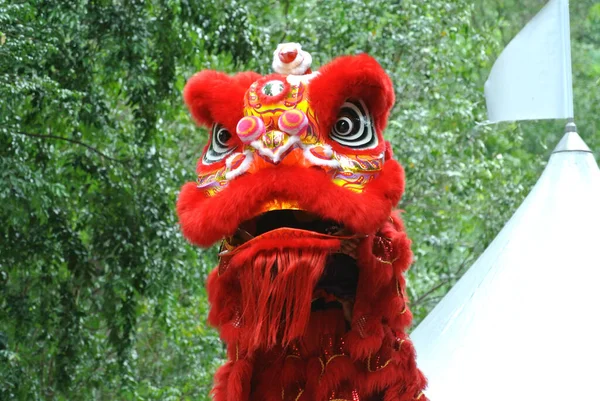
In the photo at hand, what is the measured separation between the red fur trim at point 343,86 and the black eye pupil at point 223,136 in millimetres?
290

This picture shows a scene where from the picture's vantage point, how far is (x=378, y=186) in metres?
3.56

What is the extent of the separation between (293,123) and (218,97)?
310 mm

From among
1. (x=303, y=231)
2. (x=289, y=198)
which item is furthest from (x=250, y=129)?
(x=303, y=231)

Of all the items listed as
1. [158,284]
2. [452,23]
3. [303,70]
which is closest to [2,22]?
[158,284]

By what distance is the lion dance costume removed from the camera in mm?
3445

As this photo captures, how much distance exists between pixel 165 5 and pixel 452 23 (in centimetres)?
328

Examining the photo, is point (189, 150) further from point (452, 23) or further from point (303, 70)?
point (303, 70)

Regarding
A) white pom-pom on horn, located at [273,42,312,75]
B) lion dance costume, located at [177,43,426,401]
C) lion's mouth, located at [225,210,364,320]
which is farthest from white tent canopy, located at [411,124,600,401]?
white pom-pom on horn, located at [273,42,312,75]

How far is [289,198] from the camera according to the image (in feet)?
11.3

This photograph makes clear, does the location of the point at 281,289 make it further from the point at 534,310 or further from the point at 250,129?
the point at 534,310

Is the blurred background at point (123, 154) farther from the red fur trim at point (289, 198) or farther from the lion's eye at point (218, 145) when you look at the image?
the red fur trim at point (289, 198)

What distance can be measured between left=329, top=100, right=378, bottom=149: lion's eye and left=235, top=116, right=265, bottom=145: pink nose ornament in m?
0.23

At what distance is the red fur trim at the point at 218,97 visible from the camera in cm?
366

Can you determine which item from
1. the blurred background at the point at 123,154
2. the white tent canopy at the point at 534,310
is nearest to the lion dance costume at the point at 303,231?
the white tent canopy at the point at 534,310
